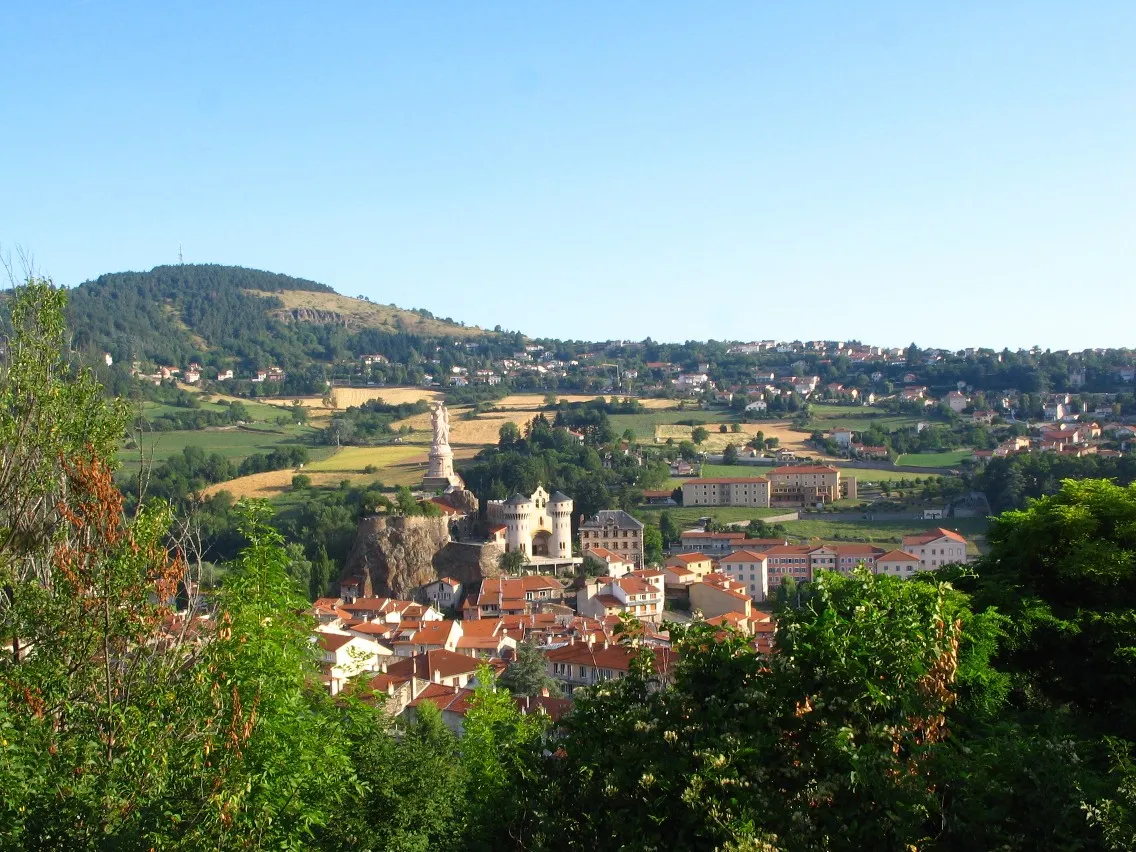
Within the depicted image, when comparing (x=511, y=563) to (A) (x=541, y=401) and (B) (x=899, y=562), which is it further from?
(A) (x=541, y=401)

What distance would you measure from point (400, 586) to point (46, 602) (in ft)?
124

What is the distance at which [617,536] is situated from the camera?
49.1 meters

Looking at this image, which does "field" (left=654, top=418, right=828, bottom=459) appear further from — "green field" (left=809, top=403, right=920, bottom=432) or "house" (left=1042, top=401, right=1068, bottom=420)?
"house" (left=1042, top=401, right=1068, bottom=420)

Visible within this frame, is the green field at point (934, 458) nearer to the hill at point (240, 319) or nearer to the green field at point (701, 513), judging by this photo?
the green field at point (701, 513)

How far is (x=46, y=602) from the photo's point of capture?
7.38 m

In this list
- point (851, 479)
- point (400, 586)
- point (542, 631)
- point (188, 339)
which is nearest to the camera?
point (542, 631)

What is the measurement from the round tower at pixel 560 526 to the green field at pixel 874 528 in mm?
11183

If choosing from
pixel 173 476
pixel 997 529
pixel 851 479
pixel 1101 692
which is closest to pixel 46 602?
pixel 1101 692

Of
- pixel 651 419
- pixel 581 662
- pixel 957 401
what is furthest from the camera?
pixel 957 401

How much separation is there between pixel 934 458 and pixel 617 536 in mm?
27633

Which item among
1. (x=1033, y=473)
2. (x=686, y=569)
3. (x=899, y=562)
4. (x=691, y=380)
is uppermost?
(x=691, y=380)

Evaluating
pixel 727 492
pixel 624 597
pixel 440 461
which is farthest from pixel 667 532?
pixel 624 597

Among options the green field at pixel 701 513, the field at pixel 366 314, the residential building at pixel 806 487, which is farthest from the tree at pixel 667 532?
the field at pixel 366 314

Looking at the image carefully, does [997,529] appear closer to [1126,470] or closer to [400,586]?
[400,586]
